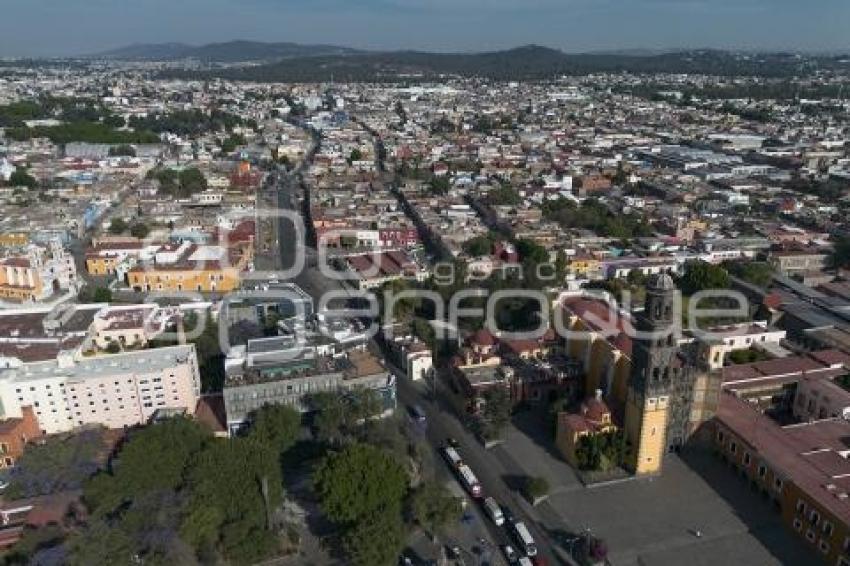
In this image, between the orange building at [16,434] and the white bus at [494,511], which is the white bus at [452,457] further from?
the orange building at [16,434]

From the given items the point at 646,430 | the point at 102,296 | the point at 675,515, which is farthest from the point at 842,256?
the point at 102,296

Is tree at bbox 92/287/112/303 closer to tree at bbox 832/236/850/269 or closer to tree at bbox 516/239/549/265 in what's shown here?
tree at bbox 516/239/549/265

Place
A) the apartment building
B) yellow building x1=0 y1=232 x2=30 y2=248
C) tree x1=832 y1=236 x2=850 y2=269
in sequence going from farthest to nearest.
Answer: yellow building x1=0 y1=232 x2=30 y2=248, tree x1=832 y1=236 x2=850 y2=269, the apartment building

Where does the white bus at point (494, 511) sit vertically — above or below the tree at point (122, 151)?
below

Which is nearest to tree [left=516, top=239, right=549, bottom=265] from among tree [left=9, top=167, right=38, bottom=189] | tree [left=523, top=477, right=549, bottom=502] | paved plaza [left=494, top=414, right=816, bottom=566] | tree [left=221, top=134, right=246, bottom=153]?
paved plaza [left=494, top=414, right=816, bottom=566]

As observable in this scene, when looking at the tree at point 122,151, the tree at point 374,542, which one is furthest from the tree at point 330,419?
the tree at point 122,151

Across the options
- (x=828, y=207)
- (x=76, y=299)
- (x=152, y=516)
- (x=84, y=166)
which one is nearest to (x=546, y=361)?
(x=152, y=516)
